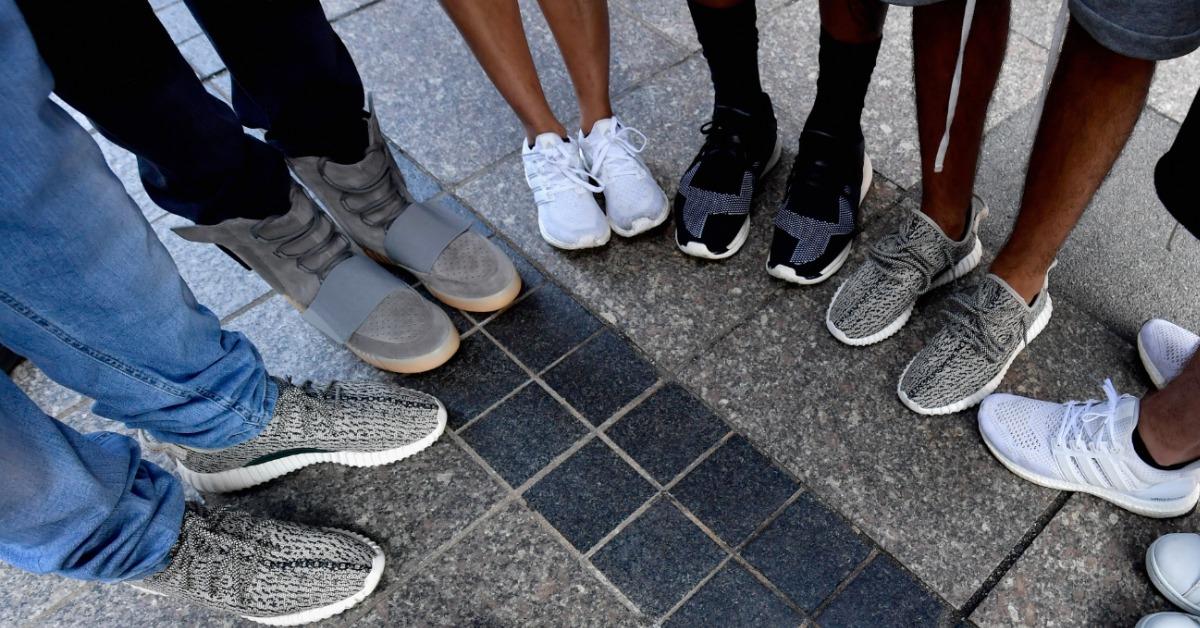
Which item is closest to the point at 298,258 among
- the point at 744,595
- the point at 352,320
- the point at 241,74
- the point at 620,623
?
the point at 352,320

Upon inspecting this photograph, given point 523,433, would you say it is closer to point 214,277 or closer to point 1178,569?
point 214,277

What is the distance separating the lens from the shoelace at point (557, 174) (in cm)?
209

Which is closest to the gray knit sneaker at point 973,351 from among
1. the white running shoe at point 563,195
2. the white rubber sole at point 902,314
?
the white rubber sole at point 902,314

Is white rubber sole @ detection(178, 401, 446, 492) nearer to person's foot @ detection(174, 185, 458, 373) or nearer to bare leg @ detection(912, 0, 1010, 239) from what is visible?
person's foot @ detection(174, 185, 458, 373)

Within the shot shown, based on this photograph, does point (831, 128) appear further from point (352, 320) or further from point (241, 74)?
point (241, 74)

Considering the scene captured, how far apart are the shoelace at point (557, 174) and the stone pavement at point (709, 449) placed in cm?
12

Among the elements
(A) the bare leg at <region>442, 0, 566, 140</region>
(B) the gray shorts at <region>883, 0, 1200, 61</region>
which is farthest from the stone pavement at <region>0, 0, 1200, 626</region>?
(B) the gray shorts at <region>883, 0, 1200, 61</region>

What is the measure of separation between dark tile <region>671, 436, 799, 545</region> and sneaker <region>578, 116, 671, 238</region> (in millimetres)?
636

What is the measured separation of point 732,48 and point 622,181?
40 centimetres

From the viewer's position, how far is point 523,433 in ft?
5.77

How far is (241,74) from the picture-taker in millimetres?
1757

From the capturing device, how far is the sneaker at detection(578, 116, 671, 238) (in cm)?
207

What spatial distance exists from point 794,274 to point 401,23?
1.67m

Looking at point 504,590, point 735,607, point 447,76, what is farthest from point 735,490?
point 447,76
